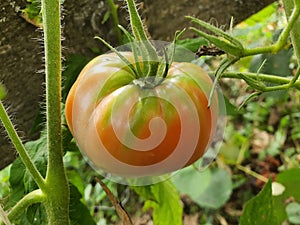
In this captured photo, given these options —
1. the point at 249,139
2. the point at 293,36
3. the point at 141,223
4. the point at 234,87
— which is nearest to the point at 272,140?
the point at 249,139

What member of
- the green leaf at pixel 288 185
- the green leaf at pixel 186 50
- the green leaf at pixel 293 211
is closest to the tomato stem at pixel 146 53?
the green leaf at pixel 186 50

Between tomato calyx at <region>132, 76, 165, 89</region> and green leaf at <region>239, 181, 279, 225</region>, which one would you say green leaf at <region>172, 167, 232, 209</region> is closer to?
green leaf at <region>239, 181, 279, 225</region>

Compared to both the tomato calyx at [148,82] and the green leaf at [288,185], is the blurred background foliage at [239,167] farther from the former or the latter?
the tomato calyx at [148,82]

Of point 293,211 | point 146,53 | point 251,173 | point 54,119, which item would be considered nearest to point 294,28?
point 146,53

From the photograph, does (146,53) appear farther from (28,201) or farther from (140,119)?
(28,201)

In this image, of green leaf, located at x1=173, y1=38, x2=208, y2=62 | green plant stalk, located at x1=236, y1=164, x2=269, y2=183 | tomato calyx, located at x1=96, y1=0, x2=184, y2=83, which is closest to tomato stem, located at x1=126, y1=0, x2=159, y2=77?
tomato calyx, located at x1=96, y1=0, x2=184, y2=83

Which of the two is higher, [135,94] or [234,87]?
[135,94]

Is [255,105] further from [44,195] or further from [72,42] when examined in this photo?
[44,195]
